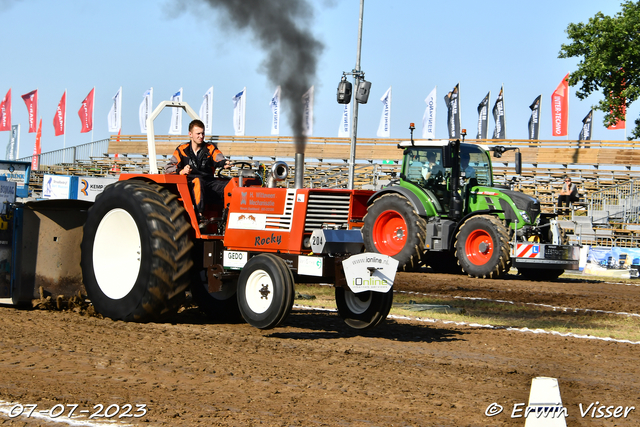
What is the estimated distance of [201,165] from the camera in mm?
7934

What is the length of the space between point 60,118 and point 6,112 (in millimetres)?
4688

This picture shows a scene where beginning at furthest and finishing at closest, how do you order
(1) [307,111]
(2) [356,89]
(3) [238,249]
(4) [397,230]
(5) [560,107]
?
(5) [560,107], (2) [356,89], (4) [397,230], (1) [307,111], (3) [238,249]

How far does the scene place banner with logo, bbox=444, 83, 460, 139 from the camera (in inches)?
1512

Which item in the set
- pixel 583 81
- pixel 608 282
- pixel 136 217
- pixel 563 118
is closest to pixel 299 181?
pixel 136 217

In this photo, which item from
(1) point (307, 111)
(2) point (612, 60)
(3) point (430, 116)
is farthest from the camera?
(3) point (430, 116)

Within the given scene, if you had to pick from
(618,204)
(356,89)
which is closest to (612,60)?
Result: (618,204)

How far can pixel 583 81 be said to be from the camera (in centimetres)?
2461

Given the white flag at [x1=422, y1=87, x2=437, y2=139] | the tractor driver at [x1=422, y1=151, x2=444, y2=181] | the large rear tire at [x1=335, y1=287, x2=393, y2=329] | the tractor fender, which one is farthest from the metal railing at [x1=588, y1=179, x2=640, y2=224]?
the large rear tire at [x1=335, y1=287, x2=393, y2=329]

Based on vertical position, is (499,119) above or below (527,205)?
above

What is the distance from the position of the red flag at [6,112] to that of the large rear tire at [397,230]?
39414 millimetres

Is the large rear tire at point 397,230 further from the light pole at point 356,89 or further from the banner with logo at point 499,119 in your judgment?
the banner with logo at point 499,119

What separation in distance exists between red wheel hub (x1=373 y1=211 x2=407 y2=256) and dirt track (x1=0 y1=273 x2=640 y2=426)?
7.20 m

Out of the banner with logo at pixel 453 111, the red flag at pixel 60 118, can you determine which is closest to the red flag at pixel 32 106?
the red flag at pixel 60 118

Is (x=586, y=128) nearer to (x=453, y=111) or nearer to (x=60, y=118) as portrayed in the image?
(x=453, y=111)
